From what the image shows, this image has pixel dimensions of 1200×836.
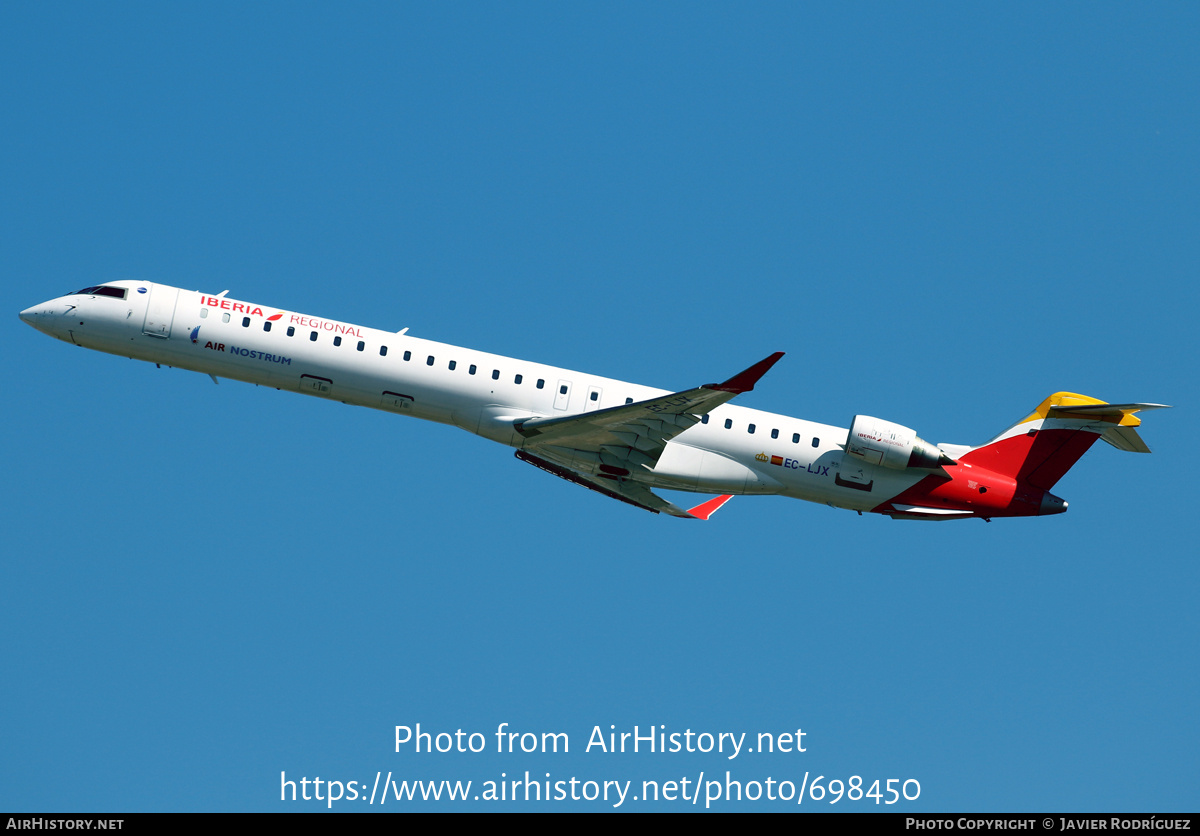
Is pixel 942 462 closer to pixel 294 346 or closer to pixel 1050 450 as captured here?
pixel 1050 450

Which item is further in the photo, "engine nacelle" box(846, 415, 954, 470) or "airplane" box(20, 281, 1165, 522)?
"engine nacelle" box(846, 415, 954, 470)

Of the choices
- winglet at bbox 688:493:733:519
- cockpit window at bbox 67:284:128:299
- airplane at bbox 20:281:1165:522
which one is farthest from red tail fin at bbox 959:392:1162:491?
cockpit window at bbox 67:284:128:299

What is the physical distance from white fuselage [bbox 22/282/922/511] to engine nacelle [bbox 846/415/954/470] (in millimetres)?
2472

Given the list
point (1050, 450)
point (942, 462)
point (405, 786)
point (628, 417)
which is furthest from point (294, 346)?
point (1050, 450)

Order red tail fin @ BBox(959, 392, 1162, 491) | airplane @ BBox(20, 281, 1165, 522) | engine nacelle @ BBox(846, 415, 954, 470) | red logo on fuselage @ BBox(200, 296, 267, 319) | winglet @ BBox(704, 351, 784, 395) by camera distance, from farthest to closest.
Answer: red tail fin @ BBox(959, 392, 1162, 491) → engine nacelle @ BBox(846, 415, 954, 470) → red logo on fuselage @ BBox(200, 296, 267, 319) → airplane @ BBox(20, 281, 1165, 522) → winglet @ BBox(704, 351, 784, 395)

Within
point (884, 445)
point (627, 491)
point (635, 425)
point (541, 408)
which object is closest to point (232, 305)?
point (541, 408)

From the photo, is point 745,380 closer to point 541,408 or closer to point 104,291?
point 541,408

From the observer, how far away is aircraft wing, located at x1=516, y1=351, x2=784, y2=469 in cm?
2866

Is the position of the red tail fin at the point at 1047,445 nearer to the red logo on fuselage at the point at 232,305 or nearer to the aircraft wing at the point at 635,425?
the aircraft wing at the point at 635,425

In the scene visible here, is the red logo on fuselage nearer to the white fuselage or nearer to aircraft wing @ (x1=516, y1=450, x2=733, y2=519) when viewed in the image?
the white fuselage

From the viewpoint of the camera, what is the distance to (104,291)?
31.5 metres

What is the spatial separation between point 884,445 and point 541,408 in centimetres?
904

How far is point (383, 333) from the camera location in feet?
103
